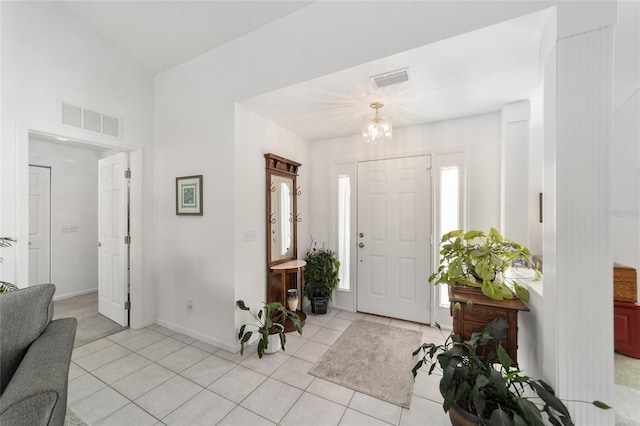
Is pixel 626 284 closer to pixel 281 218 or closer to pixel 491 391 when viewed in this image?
pixel 491 391

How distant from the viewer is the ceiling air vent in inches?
77.8

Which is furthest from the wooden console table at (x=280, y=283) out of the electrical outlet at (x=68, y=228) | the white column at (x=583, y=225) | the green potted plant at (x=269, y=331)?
the electrical outlet at (x=68, y=228)

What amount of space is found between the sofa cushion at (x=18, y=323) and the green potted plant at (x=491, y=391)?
7.30 ft

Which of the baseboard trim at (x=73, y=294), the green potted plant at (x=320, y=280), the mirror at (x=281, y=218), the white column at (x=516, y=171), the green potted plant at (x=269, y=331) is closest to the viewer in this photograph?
the green potted plant at (x=269, y=331)

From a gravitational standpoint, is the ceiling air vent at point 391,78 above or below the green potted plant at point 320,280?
above

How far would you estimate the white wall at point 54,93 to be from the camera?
208cm

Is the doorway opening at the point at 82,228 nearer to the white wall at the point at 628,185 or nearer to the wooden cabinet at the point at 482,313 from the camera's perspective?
the wooden cabinet at the point at 482,313

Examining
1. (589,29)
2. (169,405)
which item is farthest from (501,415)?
(169,405)

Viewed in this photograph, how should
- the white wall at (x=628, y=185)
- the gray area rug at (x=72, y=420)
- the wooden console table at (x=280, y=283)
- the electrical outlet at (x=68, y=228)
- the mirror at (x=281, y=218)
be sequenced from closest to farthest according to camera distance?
the gray area rug at (x=72, y=420) < the white wall at (x=628, y=185) < the wooden console table at (x=280, y=283) < the mirror at (x=281, y=218) < the electrical outlet at (x=68, y=228)

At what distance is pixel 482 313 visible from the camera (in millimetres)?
1686

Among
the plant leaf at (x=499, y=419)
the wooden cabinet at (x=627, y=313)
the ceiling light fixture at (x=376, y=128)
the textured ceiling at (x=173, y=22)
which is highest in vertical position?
the textured ceiling at (x=173, y=22)

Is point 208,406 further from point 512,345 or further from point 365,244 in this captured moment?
point 365,244

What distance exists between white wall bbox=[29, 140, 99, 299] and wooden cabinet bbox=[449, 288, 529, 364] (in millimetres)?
5418

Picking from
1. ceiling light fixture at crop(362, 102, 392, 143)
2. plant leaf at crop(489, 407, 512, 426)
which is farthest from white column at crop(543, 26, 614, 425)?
ceiling light fixture at crop(362, 102, 392, 143)
